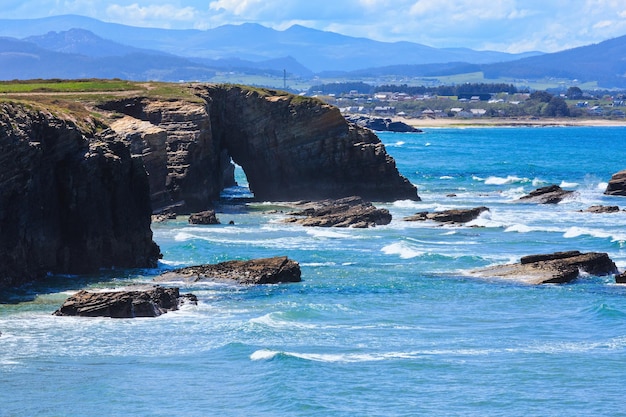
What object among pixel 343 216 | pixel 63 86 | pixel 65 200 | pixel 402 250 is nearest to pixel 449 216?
pixel 343 216

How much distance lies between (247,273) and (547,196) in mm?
40927

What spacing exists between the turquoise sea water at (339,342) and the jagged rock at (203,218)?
16.1ft

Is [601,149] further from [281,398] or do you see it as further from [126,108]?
[281,398]

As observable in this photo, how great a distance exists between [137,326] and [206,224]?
27.6 metres

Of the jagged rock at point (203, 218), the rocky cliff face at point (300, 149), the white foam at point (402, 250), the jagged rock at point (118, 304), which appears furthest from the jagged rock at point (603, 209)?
the jagged rock at point (118, 304)

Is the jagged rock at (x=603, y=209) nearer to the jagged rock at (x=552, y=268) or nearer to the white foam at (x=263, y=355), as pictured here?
the jagged rock at (x=552, y=268)

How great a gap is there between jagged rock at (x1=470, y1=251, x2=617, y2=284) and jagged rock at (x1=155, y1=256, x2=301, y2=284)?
7632 millimetres

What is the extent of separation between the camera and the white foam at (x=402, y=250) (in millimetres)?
52969

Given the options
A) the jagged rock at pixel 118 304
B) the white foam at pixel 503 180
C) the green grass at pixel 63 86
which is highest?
the green grass at pixel 63 86

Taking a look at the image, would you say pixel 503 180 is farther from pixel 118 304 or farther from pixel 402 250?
pixel 118 304

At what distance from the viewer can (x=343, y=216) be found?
211 feet

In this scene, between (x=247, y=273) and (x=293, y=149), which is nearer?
(x=247, y=273)

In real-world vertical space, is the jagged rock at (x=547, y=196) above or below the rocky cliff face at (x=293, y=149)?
below

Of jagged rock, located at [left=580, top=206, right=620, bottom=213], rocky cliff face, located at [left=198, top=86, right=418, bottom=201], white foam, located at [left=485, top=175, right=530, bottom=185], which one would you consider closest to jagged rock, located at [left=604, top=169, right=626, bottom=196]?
jagged rock, located at [left=580, top=206, right=620, bottom=213]
